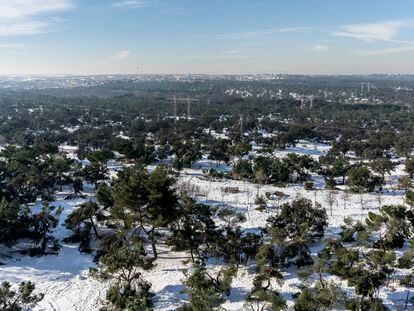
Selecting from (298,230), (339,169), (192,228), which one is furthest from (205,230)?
(339,169)

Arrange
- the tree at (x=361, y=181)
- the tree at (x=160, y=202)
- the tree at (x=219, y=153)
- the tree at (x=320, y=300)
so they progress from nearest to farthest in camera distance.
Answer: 1. the tree at (x=320, y=300)
2. the tree at (x=160, y=202)
3. the tree at (x=361, y=181)
4. the tree at (x=219, y=153)

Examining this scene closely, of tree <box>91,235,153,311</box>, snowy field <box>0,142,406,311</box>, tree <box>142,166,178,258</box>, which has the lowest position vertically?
snowy field <box>0,142,406,311</box>

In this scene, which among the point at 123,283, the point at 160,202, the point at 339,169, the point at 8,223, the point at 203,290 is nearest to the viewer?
the point at 203,290

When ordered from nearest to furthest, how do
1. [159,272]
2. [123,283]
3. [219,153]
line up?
[123,283]
[159,272]
[219,153]

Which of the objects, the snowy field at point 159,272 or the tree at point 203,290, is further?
the snowy field at point 159,272

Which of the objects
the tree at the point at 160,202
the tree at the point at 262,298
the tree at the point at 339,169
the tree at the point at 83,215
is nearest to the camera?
the tree at the point at 262,298

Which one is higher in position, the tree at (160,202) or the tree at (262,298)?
the tree at (160,202)

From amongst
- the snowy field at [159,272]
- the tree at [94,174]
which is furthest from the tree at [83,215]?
the tree at [94,174]

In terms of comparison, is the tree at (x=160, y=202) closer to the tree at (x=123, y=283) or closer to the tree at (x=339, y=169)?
the tree at (x=123, y=283)

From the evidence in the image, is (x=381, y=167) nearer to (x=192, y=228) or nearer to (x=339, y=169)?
(x=339, y=169)

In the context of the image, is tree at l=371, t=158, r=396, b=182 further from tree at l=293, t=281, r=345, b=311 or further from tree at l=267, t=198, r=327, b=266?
tree at l=293, t=281, r=345, b=311

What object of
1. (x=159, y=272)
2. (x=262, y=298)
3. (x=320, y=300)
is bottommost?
(x=159, y=272)

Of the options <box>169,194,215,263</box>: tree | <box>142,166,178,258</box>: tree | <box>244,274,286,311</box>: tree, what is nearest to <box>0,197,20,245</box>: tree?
<box>142,166,178,258</box>: tree

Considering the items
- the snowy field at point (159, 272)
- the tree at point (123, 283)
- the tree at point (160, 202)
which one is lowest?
the snowy field at point (159, 272)
